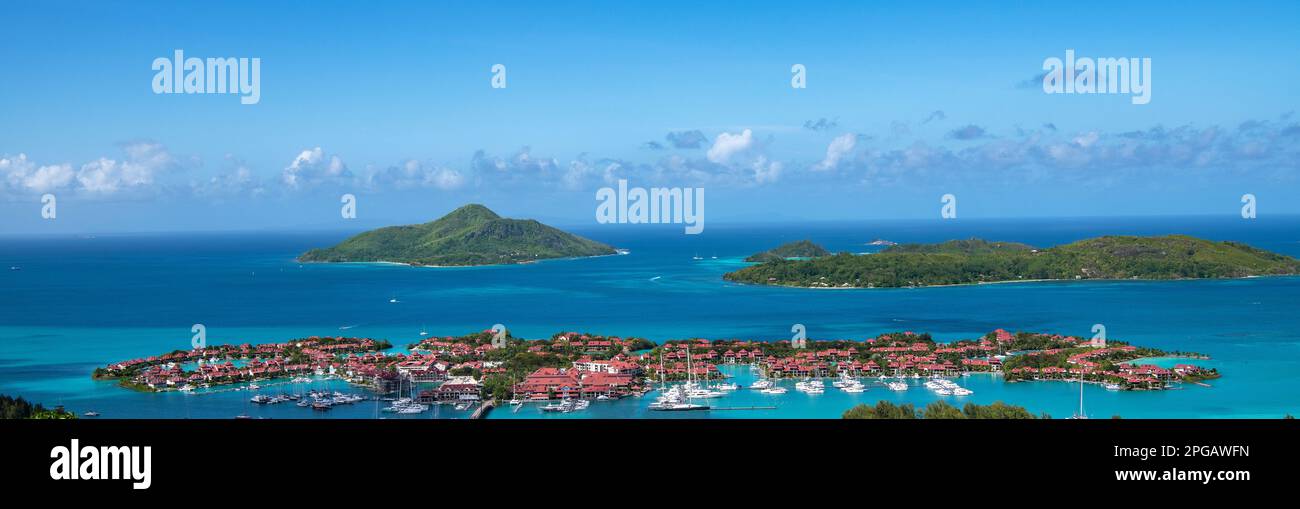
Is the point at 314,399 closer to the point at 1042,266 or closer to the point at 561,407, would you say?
the point at 561,407

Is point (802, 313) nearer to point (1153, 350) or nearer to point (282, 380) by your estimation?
point (1153, 350)

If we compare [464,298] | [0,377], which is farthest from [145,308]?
[0,377]

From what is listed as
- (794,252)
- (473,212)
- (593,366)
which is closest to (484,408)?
(593,366)

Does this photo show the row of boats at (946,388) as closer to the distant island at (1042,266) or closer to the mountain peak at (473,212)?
the distant island at (1042,266)

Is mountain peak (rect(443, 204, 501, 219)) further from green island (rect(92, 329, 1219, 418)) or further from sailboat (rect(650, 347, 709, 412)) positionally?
sailboat (rect(650, 347, 709, 412))

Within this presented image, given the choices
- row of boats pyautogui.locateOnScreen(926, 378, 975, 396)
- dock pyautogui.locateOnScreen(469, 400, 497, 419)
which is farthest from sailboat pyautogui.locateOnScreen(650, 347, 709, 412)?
row of boats pyautogui.locateOnScreen(926, 378, 975, 396)

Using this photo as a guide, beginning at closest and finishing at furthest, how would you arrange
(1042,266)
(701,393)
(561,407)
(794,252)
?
(561,407)
(701,393)
(1042,266)
(794,252)
